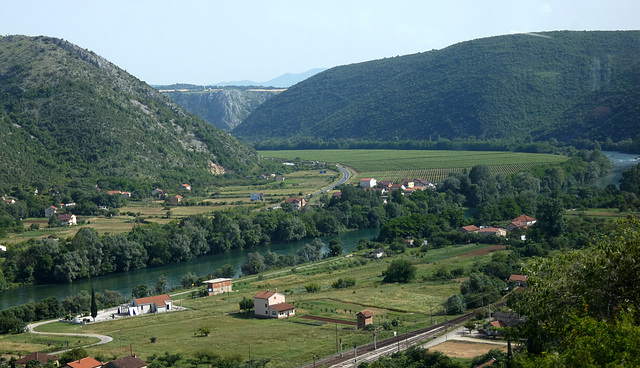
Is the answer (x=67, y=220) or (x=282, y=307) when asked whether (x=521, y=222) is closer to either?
(x=282, y=307)

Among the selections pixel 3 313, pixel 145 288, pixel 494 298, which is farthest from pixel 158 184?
pixel 494 298

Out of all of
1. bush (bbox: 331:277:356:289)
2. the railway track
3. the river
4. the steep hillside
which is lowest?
the river

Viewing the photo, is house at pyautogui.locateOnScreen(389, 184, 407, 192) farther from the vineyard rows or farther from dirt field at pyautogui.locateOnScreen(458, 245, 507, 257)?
dirt field at pyautogui.locateOnScreen(458, 245, 507, 257)

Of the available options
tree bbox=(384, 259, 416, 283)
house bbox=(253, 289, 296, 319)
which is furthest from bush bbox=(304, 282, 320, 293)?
house bbox=(253, 289, 296, 319)

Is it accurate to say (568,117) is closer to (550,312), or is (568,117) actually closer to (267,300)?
(267,300)

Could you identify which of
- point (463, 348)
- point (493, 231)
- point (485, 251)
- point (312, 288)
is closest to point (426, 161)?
point (493, 231)

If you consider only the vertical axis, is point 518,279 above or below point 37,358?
below
